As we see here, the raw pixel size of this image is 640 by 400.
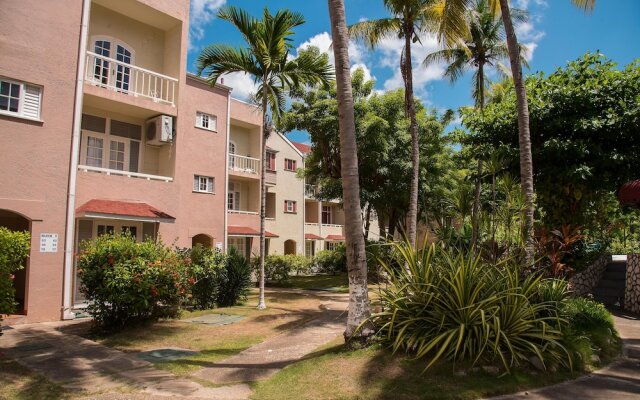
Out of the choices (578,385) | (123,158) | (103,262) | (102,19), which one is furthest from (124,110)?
(578,385)

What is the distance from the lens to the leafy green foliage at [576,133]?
11.8 meters

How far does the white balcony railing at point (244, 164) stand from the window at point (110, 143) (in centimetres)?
918

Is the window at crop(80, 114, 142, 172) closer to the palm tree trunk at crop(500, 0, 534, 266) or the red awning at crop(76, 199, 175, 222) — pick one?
the red awning at crop(76, 199, 175, 222)

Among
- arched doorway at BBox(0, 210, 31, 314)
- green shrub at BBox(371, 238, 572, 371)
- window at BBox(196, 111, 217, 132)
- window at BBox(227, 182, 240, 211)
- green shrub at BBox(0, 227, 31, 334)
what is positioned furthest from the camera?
window at BBox(227, 182, 240, 211)

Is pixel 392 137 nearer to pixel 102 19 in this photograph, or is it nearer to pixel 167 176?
pixel 167 176

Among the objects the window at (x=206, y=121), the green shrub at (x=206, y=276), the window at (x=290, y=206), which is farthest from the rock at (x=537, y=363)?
the window at (x=290, y=206)

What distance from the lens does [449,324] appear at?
6.54m

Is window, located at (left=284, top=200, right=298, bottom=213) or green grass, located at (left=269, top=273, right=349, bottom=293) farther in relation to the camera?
window, located at (left=284, top=200, right=298, bottom=213)

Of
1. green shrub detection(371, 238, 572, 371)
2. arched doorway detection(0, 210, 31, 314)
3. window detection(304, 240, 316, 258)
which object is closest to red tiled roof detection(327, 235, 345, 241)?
window detection(304, 240, 316, 258)

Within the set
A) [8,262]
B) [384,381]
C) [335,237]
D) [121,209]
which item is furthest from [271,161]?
[384,381]

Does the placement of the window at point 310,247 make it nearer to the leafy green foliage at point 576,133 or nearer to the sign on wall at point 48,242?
the leafy green foliage at point 576,133

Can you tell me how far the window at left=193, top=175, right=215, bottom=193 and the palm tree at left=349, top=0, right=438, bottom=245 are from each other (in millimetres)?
8635

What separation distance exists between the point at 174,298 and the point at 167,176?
613 cm

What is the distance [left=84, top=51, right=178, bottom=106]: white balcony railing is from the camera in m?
14.5
